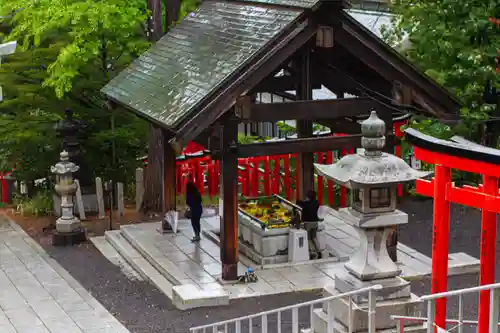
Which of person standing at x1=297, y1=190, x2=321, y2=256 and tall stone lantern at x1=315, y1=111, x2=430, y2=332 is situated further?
person standing at x1=297, y1=190, x2=321, y2=256

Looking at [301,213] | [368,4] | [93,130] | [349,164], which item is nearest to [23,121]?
[93,130]

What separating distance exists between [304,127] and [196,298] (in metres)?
5.41

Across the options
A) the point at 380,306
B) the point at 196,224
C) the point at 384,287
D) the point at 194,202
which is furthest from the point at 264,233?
the point at 380,306

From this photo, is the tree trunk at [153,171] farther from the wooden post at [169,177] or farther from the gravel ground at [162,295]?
the gravel ground at [162,295]

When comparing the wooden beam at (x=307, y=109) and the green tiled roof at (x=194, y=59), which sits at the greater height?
the green tiled roof at (x=194, y=59)

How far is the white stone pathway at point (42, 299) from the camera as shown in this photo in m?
15.7

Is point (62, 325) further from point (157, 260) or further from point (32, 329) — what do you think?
point (157, 260)

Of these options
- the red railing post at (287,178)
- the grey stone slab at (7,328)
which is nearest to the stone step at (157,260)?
the grey stone slab at (7,328)

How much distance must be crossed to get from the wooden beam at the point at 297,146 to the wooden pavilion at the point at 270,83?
2 centimetres

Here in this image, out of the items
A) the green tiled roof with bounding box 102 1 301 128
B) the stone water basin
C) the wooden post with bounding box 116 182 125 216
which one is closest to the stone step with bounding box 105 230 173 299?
the wooden post with bounding box 116 182 125 216

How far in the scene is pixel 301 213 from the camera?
1888cm

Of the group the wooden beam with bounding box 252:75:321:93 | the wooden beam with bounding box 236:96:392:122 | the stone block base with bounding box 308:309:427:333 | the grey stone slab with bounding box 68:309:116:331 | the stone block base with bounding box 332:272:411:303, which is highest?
the wooden beam with bounding box 252:75:321:93

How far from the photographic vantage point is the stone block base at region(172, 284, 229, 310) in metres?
16.3

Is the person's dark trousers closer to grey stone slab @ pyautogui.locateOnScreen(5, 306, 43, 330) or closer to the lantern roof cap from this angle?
grey stone slab @ pyautogui.locateOnScreen(5, 306, 43, 330)
